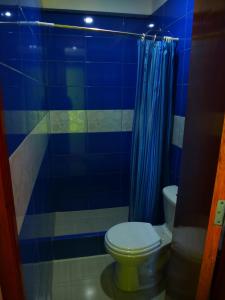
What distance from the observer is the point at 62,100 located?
2369mm

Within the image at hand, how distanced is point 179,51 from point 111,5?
0.88 metres

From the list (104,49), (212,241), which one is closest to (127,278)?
(212,241)

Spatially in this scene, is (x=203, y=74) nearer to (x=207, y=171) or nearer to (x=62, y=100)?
(x=207, y=171)

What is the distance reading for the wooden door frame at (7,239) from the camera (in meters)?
0.55

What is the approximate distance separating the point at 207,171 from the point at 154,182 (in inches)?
47.5

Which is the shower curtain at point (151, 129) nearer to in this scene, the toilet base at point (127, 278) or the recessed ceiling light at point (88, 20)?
the toilet base at point (127, 278)

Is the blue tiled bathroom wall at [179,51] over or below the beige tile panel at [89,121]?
over

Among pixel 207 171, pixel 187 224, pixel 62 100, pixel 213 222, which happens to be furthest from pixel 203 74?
pixel 62 100

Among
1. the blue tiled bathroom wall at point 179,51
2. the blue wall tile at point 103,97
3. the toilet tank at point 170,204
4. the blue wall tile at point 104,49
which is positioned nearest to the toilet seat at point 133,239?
the toilet tank at point 170,204

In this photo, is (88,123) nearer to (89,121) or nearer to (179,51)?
(89,121)

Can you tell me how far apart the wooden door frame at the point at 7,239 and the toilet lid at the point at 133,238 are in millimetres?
1045

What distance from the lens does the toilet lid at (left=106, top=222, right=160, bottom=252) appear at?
1608mm

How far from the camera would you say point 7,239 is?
59 cm

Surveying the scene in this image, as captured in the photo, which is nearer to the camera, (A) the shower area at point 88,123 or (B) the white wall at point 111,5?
(A) the shower area at point 88,123
